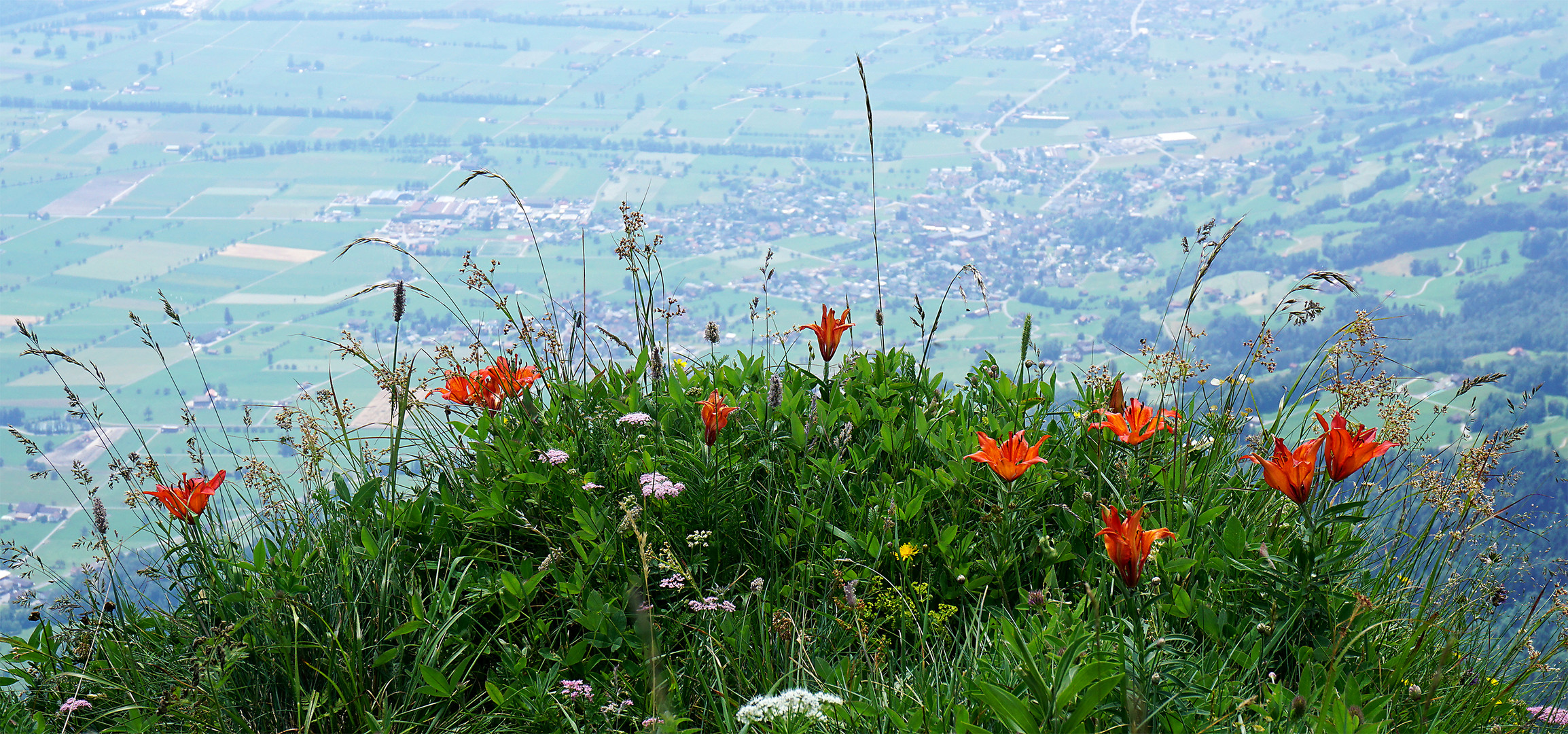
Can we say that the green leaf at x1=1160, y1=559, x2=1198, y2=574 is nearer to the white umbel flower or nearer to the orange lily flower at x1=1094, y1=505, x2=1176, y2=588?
the orange lily flower at x1=1094, y1=505, x2=1176, y2=588

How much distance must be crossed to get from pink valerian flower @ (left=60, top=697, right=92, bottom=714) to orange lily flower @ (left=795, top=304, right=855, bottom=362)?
195cm

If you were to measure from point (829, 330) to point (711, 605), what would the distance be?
1025 millimetres

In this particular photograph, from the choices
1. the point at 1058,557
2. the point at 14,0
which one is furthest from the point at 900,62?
the point at 14,0

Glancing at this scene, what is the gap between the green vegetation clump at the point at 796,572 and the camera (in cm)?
178

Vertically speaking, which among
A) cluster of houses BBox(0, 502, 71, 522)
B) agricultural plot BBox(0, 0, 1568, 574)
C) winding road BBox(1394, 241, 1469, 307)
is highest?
agricultural plot BBox(0, 0, 1568, 574)

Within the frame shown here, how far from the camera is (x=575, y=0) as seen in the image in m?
116

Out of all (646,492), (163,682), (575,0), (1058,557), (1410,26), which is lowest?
(163,682)

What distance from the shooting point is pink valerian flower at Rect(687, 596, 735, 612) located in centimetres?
193

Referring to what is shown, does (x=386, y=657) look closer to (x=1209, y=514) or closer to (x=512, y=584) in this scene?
(x=512, y=584)

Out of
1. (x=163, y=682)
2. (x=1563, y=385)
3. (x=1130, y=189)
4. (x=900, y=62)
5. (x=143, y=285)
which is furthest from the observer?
(x=900, y=62)

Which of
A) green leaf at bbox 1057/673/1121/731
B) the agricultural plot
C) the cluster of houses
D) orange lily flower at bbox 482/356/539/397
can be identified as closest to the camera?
green leaf at bbox 1057/673/1121/731

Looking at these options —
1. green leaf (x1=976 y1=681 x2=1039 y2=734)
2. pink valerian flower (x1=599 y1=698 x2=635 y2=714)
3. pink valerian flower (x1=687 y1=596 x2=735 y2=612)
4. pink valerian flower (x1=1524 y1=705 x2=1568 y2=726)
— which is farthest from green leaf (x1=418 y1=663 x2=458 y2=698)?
pink valerian flower (x1=1524 y1=705 x2=1568 y2=726)

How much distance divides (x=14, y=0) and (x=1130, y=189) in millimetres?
136384

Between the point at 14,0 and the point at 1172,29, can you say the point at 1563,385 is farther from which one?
the point at 14,0
